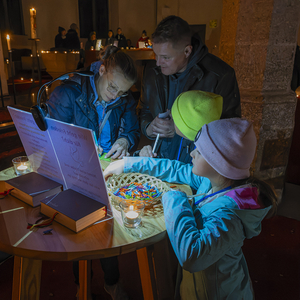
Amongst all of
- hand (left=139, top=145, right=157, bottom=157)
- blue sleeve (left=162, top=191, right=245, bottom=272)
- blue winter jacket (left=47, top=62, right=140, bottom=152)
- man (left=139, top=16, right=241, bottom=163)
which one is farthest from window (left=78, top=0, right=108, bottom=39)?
blue sleeve (left=162, top=191, right=245, bottom=272)

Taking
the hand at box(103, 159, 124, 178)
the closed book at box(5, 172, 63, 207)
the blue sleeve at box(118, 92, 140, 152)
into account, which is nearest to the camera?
the closed book at box(5, 172, 63, 207)

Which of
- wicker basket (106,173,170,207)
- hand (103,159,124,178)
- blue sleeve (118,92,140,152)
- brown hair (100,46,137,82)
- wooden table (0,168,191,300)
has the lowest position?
wooden table (0,168,191,300)

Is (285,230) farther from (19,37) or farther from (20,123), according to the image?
(19,37)

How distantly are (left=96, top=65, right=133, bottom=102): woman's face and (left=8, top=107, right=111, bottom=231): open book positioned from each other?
22.2 inches

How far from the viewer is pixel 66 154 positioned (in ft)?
3.42

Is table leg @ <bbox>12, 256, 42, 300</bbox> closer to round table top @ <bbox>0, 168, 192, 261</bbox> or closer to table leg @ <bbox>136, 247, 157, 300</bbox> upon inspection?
round table top @ <bbox>0, 168, 192, 261</bbox>

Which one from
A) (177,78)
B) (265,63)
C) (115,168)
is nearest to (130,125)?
(177,78)

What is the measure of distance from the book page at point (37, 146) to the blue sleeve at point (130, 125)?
67 cm

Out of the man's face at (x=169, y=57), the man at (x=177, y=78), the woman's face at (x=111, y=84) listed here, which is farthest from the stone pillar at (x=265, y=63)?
the woman's face at (x=111, y=84)

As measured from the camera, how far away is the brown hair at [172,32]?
1.57 m

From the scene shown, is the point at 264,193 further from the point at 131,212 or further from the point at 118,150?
the point at 118,150

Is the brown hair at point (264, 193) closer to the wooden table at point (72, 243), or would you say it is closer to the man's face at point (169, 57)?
the wooden table at point (72, 243)

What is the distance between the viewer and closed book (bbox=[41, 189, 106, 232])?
936 mm

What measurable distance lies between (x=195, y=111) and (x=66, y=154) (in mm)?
556
